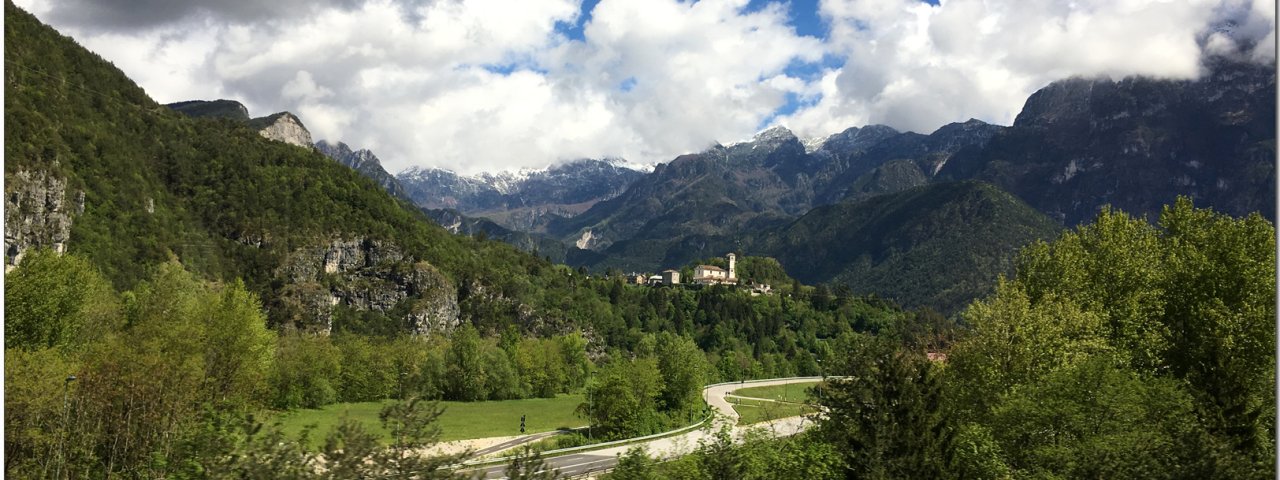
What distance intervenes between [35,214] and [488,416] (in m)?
93.4

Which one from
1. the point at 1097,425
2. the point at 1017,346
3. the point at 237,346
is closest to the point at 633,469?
the point at 1097,425

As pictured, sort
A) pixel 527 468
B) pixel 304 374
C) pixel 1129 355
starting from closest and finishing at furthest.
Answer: pixel 527 468 → pixel 1129 355 → pixel 304 374

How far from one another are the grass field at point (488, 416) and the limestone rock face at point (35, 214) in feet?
230

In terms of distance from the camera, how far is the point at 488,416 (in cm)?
10012

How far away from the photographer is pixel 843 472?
26203mm

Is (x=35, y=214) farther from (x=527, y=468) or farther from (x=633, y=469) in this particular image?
(x=527, y=468)

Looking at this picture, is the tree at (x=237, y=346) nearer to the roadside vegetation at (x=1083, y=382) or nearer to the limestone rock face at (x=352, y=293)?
the roadside vegetation at (x=1083, y=382)

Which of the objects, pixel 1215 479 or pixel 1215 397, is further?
pixel 1215 397

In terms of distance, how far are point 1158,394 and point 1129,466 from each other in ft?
32.3

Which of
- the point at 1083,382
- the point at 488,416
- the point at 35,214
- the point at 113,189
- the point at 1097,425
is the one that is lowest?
the point at 488,416

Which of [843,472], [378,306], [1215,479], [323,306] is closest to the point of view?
[1215,479]

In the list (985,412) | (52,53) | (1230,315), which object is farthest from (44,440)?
(52,53)

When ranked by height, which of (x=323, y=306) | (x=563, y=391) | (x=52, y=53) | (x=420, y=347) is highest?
(x=52, y=53)

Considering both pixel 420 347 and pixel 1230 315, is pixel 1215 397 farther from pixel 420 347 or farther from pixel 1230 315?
pixel 420 347
